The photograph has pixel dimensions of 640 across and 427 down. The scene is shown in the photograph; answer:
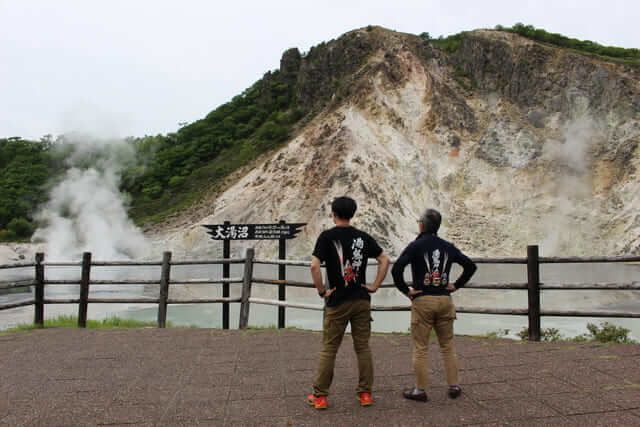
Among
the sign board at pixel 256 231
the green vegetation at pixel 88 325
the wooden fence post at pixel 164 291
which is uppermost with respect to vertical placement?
the sign board at pixel 256 231

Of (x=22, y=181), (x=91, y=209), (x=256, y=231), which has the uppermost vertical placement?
(x=22, y=181)

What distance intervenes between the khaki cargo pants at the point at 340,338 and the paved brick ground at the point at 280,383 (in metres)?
0.23

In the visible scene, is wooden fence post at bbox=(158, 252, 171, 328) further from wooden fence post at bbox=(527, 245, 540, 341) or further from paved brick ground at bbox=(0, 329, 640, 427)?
wooden fence post at bbox=(527, 245, 540, 341)

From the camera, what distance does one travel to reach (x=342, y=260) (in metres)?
4.45

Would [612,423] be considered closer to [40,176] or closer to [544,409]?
[544,409]

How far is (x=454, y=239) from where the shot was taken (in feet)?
124

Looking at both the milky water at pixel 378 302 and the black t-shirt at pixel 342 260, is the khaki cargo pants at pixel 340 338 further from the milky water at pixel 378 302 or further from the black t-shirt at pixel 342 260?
the milky water at pixel 378 302

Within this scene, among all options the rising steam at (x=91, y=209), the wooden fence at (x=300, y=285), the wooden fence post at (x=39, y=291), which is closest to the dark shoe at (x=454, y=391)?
the wooden fence at (x=300, y=285)

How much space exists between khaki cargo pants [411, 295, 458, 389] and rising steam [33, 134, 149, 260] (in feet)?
120

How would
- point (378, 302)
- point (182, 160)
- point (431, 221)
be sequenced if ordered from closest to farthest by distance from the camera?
point (431, 221)
point (378, 302)
point (182, 160)

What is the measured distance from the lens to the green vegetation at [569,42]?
5166cm

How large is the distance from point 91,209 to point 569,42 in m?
48.5

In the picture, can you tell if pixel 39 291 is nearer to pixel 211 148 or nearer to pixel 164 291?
pixel 164 291

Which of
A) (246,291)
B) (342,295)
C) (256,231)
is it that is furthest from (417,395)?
(256,231)
